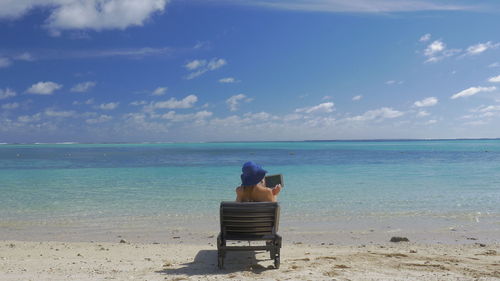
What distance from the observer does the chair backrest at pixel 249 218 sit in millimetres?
6738

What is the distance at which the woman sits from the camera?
7301mm

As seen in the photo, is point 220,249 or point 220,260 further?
point 220,260

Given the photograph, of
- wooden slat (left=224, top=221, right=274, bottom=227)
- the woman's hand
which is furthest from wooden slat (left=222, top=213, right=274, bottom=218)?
the woman's hand

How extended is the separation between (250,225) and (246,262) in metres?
0.91

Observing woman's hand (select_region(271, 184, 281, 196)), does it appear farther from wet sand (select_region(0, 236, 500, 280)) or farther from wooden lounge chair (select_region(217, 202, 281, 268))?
wet sand (select_region(0, 236, 500, 280))

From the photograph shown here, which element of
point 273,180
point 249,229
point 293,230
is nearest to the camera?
point 249,229

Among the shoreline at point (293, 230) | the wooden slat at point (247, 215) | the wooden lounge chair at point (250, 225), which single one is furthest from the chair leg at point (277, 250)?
the shoreline at point (293, 230)

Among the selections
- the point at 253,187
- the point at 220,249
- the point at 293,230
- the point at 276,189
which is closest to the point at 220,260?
the point at 220,249

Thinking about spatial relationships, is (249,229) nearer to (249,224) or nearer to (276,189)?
(249,224)

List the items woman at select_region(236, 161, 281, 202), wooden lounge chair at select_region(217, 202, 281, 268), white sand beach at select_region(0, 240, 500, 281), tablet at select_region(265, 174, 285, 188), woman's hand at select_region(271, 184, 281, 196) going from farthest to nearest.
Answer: tablet at select_region(265, 174, 285, 188) < woman's hand at select_region(271, 184, 281, 196) < woman at select_region(236, 161, 281, 202) < wooden lounge chair at select_region(217, 202, 281, 268) < white sand beach at select_region(0, 240, 500, 281)

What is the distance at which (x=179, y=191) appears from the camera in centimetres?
1853

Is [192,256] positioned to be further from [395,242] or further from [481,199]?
[481,199]

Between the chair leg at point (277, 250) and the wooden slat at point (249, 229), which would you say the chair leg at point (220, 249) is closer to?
the wooden slat at point (249, 229)

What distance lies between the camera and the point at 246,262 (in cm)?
738
